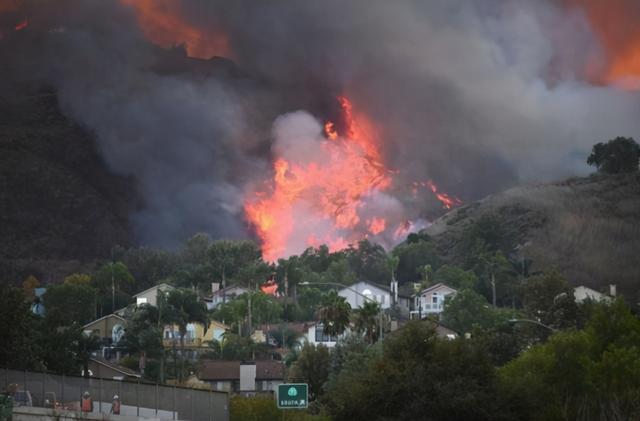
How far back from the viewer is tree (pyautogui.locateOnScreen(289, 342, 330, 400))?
112m

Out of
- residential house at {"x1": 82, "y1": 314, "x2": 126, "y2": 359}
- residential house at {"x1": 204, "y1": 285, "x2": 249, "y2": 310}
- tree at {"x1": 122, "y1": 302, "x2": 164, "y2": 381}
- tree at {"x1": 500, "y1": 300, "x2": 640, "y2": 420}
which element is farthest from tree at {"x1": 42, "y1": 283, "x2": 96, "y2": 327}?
tree at {"x1": 500, "y1": 300, "x2": 640, "y2": 420}

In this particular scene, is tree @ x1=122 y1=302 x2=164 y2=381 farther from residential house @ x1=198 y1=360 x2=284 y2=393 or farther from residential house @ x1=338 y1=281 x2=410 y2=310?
residential house @ x1=338 y1=281 x2=410 y2=310

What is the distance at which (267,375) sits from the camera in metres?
130

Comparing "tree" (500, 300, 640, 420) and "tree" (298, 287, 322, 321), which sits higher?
"tree" (298, 287, 322, 321)

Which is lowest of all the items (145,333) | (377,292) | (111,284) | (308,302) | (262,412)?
(262,412)

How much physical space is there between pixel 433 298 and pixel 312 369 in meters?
80.8

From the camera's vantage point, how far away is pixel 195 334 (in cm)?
16225

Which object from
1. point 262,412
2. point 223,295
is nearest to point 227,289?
point 223,295

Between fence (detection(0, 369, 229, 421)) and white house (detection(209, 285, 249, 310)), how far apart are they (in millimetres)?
117378

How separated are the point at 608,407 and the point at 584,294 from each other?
120325 mm

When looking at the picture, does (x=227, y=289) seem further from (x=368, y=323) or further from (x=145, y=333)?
(x=368, y=323)

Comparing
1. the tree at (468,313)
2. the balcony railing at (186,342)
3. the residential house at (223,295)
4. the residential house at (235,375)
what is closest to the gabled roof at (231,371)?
the residential house at (235,375)

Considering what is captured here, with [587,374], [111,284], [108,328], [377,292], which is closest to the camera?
[587,374]

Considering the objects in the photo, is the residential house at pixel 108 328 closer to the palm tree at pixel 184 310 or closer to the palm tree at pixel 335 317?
the palm tree at pixel 184 310
